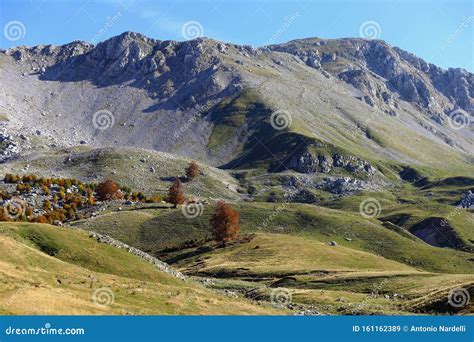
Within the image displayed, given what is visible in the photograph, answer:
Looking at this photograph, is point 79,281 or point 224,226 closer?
point 79,281

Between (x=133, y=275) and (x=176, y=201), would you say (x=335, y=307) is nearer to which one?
(x=133, y=275)

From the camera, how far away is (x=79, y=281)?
56000mm

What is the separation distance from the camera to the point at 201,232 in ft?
526

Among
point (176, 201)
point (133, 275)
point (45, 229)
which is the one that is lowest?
point (133, 275)

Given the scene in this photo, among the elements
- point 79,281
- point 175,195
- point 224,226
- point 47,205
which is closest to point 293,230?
point 224,226

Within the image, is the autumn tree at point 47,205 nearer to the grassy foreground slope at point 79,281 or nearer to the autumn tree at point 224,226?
the autumn tree at point 224,226

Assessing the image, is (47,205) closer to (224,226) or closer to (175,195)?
(175,195)

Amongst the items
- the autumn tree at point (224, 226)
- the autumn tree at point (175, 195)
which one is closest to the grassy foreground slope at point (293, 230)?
the autumn tree at point (175, 195)

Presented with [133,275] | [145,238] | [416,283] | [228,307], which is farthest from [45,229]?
[145,238]

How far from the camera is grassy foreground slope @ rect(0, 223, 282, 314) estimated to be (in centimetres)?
4441

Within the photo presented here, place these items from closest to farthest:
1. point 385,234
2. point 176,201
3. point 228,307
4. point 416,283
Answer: point 228,307
point 416,283
point 385,234
point 176,201

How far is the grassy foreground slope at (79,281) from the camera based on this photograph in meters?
44.4

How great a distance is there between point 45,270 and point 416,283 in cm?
5871
